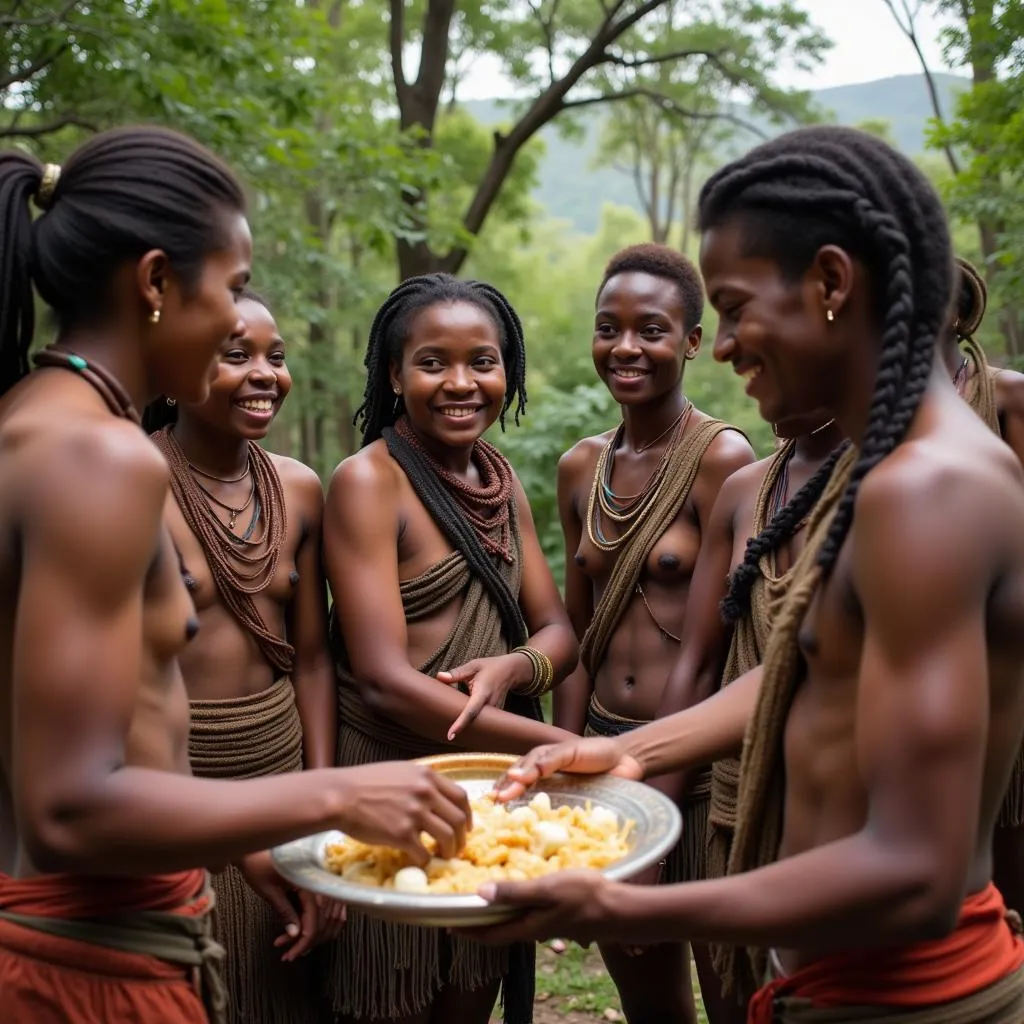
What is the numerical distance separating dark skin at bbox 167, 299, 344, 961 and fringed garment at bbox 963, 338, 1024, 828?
1.99 meters

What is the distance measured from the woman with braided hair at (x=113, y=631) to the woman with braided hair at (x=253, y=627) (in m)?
0.88

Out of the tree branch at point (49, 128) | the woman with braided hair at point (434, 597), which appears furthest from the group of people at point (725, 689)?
the tree branch at point (49, 128)

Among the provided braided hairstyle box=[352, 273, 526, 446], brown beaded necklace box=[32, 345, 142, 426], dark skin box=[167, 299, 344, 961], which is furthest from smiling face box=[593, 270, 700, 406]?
brown beaded necklace box=[32, 345, 142, 426]

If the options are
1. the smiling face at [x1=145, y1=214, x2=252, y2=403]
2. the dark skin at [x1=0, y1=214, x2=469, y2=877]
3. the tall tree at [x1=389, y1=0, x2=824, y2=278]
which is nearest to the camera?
the dark skin at [x1=0, y1=214, x2=469, y2=877]

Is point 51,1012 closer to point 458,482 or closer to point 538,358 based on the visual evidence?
point 458,482

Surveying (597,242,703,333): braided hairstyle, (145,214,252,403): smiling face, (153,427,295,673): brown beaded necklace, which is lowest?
(153,427,295,673): brown beaded necklace

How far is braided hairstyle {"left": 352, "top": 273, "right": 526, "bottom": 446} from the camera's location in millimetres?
3582

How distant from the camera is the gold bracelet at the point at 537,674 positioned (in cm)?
335

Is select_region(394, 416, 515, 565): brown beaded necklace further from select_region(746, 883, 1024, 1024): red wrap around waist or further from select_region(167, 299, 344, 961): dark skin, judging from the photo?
select_region(746, 883, 1024, 1024): red wrap around waist

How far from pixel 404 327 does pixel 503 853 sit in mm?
1893

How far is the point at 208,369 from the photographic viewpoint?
2008 mm

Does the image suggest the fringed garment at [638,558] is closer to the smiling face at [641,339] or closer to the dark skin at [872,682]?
the smiling face at [641,339]

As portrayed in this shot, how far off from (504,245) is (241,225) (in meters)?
20.4

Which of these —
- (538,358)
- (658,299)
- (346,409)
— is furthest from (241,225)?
(538,358)
